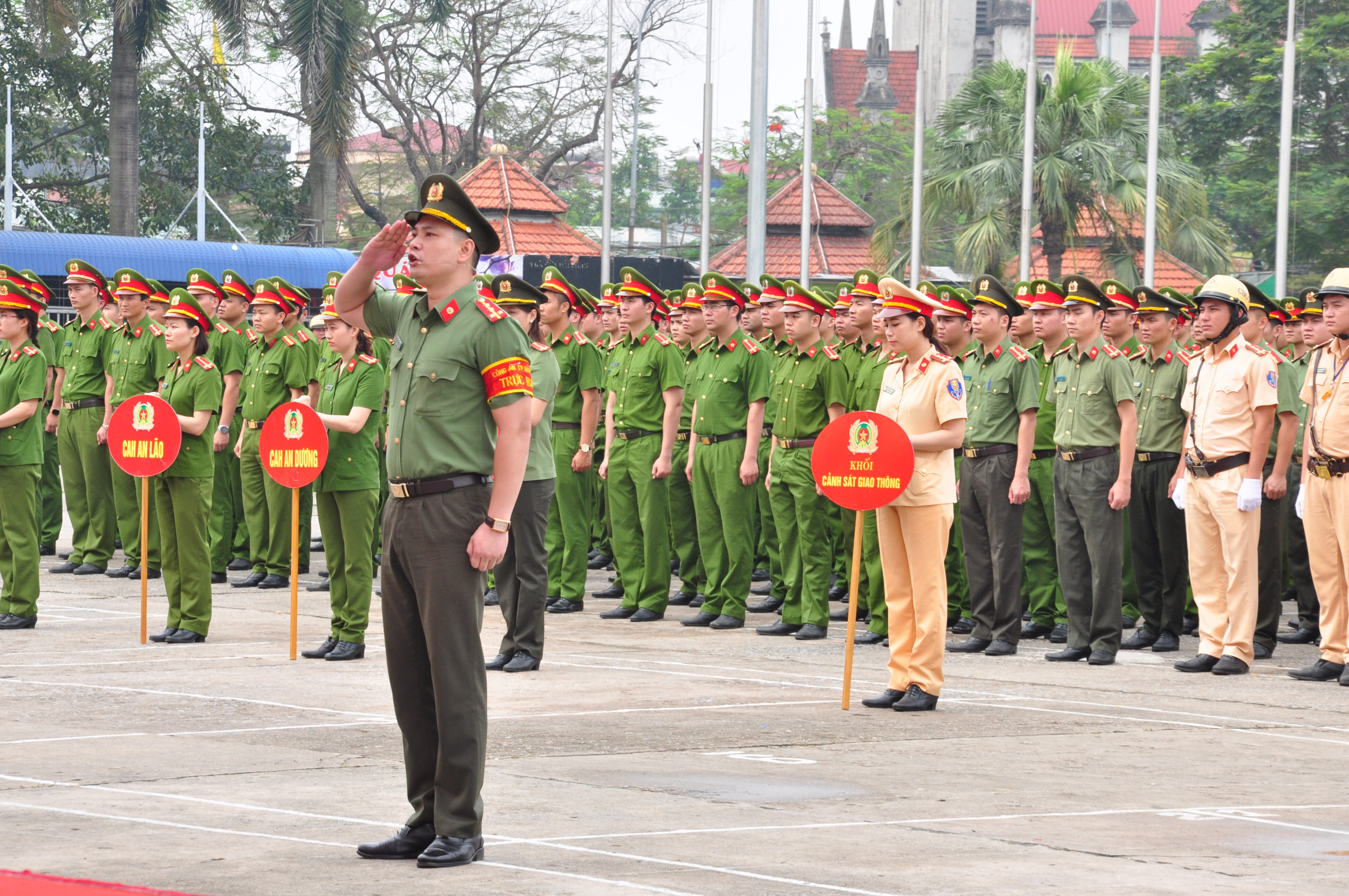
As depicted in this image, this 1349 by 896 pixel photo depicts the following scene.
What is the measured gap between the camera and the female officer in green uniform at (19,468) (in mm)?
11023

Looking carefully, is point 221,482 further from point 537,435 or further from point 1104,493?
point 1104,493

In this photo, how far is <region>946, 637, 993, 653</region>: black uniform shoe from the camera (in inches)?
434

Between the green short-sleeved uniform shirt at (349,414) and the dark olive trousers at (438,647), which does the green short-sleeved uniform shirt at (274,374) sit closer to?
the green short-sleeved uniform shirt at (349,414)

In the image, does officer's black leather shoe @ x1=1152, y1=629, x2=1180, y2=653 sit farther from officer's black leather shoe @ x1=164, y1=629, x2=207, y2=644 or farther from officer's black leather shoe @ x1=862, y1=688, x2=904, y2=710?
A: officer's black leather shoe @ x1=164, y1=629, x2=207, y2=644

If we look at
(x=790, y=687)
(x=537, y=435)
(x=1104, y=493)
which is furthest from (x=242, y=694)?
(x=1104, y=493)

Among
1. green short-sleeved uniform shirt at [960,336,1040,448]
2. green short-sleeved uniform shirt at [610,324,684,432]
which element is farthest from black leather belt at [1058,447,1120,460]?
green short-sleeved uniform shirt at [610,324,684,432]

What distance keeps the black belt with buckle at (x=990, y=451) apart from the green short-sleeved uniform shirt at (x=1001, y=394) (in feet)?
0.04

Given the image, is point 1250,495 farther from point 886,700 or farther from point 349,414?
point 349,414

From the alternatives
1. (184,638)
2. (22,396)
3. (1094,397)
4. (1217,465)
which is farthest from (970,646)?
(22,396)

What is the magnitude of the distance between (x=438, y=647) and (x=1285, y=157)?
1914cm

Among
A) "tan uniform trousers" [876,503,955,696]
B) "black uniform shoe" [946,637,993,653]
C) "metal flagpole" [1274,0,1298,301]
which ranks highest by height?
"metal flagpole" [1274,0,1298,301]

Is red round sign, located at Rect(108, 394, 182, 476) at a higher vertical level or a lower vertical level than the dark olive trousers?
higher

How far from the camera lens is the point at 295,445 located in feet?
32.4

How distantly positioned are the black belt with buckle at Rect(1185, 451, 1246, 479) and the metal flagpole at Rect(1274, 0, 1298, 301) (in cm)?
1202
